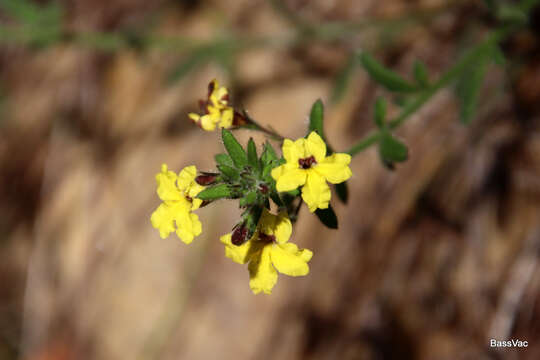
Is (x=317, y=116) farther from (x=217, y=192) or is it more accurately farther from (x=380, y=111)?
(x=217, y=192)

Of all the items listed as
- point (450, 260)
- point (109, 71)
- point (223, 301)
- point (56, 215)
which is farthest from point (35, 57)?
point (450, 260)

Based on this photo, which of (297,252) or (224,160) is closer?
(297,252)

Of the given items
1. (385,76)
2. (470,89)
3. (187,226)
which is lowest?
(187,226)

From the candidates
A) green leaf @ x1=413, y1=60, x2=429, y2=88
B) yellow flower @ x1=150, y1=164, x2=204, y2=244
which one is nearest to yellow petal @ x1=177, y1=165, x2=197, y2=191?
yellow flower @ x1=150, y1=164, x2=204, y2=244

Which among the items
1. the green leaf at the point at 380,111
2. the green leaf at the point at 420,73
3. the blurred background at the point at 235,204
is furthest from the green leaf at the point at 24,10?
the green leaf at the point at 420,73

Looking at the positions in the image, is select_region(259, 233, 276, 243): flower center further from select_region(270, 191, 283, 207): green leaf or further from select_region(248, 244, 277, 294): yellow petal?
select_region(270, 191, 283, 207): green leaf

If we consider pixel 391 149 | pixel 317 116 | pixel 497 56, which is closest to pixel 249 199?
pixel 317 116

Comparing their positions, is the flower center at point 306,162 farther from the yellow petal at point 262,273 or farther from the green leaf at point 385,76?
the green leaf at point 385,76

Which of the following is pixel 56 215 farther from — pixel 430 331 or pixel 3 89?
pixel 430 331
